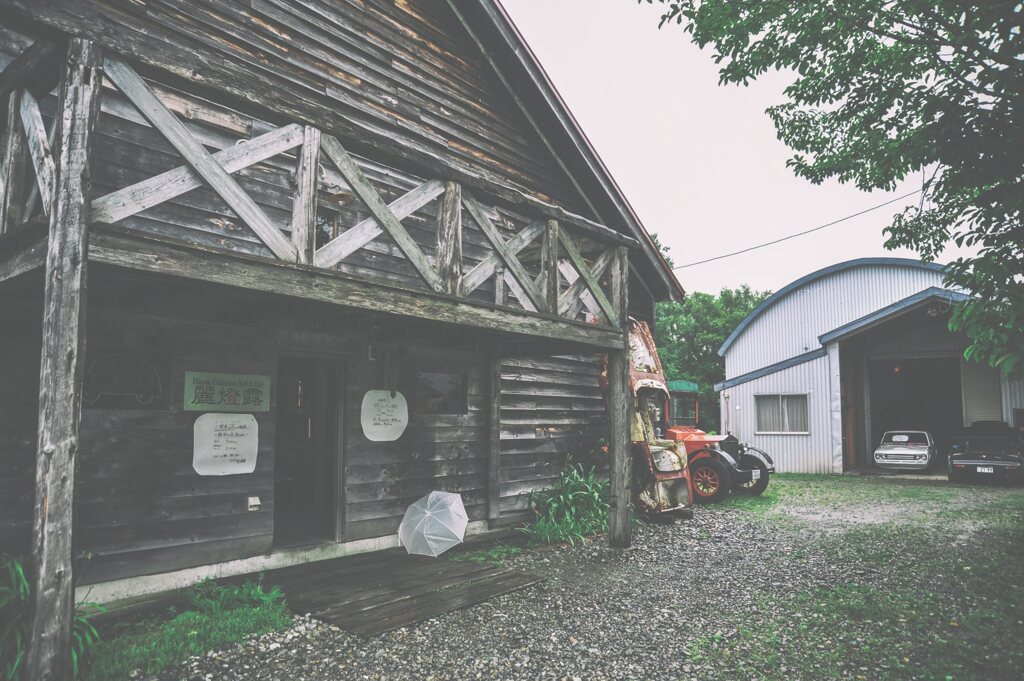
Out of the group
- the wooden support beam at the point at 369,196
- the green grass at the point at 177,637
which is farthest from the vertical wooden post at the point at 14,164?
the green grass at the point at 177,637

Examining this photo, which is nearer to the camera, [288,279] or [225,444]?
[288,279]

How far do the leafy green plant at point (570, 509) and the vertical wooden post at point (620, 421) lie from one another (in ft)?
2.56

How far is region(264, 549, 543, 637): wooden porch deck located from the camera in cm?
509

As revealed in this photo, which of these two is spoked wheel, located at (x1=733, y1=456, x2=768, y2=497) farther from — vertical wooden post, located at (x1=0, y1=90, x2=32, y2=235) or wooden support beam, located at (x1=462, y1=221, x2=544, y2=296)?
vertical wooden post, located at (x1=0, y1=90, x2=32, y2=235)

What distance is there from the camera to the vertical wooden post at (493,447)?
8.55 metres

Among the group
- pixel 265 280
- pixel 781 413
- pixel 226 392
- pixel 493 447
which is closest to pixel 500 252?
pixel 265 280

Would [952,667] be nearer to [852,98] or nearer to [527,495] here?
[527,495]

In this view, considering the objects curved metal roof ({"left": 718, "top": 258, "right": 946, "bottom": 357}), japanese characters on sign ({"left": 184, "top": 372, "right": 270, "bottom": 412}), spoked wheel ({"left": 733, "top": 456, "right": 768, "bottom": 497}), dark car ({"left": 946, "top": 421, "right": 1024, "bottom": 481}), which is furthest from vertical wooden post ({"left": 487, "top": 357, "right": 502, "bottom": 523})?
curved metal roof ({"left": 718, "top": 258, "right": 946, "bottom": 357})

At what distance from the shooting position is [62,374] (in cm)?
335

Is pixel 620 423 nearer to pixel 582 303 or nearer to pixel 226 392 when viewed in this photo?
pixel 582 303

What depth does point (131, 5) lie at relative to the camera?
18.4 feet

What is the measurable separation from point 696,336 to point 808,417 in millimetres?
20338

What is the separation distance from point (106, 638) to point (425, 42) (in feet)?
25.0

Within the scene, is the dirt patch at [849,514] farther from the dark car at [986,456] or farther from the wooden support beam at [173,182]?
the wooden support beam at [173,182]
